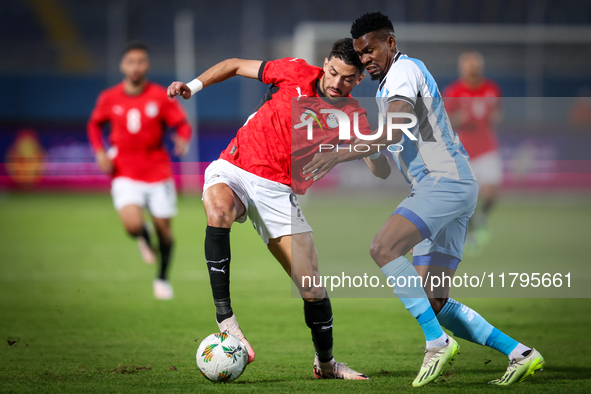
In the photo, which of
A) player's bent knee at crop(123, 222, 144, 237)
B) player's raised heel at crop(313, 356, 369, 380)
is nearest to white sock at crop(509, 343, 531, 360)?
player's raised heel at crop(313, 356, 369, 380)

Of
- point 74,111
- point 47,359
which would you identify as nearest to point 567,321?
point 47,359

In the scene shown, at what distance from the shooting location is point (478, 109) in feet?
36.5

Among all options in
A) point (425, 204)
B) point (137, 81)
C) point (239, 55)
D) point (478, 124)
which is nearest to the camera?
point (425, 204)

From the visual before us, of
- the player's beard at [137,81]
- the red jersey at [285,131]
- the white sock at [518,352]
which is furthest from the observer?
the player's beard at [137,81]

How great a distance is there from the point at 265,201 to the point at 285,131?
49 cm

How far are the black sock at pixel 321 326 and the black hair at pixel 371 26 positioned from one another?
5.33 ft

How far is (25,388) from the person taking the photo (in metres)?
3.78

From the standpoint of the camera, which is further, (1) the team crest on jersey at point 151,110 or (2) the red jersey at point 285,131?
(1) the team crest on jersey at point 151,110

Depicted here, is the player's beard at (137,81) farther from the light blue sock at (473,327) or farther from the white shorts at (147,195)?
the light blue sock at (473,327)

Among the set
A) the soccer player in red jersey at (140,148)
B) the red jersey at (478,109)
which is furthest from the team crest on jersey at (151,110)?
the red jersey at (478,109)

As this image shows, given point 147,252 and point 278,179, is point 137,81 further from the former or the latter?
point 278,179

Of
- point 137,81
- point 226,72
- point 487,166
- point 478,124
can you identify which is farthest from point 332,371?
point 478,124

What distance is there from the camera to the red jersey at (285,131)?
4340mm

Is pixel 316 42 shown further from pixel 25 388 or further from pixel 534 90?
pixel 25 388
